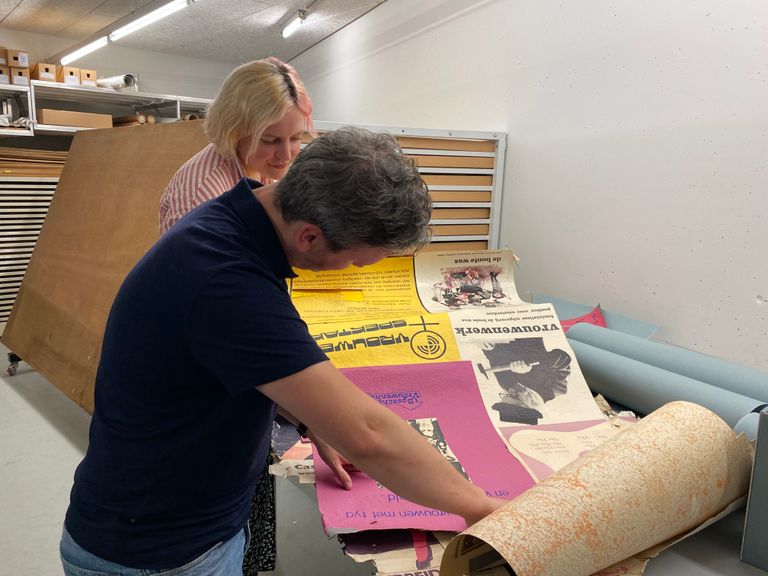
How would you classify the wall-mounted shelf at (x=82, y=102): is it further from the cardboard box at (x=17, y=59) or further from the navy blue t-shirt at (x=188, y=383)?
the navy blue t-shirt at (x=188, y=383)

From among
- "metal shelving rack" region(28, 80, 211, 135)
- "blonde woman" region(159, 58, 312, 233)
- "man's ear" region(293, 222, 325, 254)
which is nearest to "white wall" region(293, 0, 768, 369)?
"blonde woman" region(159, 58, 312, 233)

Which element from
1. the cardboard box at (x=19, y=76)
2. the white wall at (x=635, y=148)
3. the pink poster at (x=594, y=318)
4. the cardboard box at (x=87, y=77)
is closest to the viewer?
the white wall at (x=635, y=148)

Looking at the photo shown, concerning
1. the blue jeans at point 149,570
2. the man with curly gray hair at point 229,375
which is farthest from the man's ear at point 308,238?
the blue jeans at point 149,570

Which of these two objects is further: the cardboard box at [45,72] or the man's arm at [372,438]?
the cardboard box at [45,72]

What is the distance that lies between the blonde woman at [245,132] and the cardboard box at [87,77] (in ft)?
13.3

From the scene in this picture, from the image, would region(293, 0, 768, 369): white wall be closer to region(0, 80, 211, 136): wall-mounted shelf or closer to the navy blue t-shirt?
the navy blue t-shirt

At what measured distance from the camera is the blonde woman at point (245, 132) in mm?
1270

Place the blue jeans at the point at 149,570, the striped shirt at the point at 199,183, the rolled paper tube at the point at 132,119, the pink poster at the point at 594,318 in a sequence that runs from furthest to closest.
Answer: the rolled paper tube at the point at 132,119 < the pink poster at the point at 594,318 < the striped shirt at the point at 199,183 < the blue jeans at the point at 149,570

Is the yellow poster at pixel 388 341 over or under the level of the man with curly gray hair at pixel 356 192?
under

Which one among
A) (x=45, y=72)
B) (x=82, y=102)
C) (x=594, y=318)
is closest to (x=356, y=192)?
(x=594, y=318)

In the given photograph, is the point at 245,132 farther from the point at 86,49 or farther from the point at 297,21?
the point at 86,49

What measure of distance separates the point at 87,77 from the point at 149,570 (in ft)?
16.2

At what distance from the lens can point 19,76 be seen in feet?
14.3

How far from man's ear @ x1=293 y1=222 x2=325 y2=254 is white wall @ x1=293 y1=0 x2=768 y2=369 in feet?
4.76
